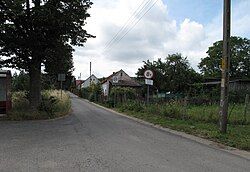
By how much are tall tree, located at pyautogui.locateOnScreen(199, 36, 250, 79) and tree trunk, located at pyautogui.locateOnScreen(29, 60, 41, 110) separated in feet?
202

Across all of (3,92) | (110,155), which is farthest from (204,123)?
(3,92)

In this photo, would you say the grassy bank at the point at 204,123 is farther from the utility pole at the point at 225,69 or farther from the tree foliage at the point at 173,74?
the tree foliage at the point at 173,74

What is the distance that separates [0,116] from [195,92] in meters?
30.4

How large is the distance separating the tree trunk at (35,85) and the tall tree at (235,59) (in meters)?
61.5

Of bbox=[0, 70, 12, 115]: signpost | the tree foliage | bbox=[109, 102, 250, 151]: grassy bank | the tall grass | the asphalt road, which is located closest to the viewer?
the asphalt road

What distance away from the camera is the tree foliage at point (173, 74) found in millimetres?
55656

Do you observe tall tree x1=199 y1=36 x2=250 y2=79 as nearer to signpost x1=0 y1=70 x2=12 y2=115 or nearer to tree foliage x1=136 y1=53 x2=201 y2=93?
tree foliage x1=136 y1=53 x2=201 y2=93

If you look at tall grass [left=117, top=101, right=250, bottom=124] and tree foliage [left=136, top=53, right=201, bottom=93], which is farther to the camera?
tree foliage [left=136, top=53, right=201, bottom=93]

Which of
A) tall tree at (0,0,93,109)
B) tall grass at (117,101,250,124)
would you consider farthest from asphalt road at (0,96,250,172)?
tall tree at (0,0,93,109)

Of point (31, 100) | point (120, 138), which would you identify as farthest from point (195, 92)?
point (120, 138)

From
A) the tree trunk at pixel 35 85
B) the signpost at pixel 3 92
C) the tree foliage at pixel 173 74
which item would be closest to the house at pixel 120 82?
the tree foliage at pixel 173 74

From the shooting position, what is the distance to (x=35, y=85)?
944 inches

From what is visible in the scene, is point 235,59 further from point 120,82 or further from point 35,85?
point 35,85

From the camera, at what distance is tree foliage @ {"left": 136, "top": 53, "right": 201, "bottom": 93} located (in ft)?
183
